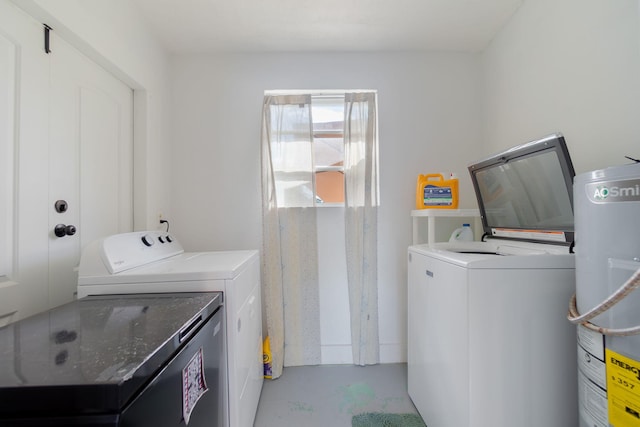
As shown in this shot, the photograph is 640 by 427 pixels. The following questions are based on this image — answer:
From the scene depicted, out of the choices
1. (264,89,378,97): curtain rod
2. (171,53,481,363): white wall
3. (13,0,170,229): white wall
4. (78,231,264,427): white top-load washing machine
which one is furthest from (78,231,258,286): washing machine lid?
(264,89,378,97): curtain rod

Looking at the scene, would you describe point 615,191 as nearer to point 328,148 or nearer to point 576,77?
point 576,77

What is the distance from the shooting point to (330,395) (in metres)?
1.82

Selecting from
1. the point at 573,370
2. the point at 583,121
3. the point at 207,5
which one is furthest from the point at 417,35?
the point at 573,370

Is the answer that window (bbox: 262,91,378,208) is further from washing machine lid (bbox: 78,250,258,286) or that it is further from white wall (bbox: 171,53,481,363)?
washing machine lid (bbox: 78,250,258,286)

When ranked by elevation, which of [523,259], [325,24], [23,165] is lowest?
[523,259]

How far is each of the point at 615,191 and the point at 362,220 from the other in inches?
58.1

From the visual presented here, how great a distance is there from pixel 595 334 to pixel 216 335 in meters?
1.51

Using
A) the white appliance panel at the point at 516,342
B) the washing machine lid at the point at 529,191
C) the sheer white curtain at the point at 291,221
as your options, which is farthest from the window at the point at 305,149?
the white appliance panel at the point at 516,342

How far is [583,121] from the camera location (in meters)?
1.41

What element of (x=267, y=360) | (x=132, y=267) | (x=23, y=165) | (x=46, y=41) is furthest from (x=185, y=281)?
(x=46, y=41)

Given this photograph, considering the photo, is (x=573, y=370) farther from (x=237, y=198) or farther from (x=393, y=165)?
(x=237, y=198)

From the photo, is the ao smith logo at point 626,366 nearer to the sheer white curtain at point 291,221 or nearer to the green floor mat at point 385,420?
the green floor mat at point 385,420

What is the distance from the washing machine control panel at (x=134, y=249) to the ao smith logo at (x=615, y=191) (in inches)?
79.0

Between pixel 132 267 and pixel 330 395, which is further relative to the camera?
pixel 330 395
